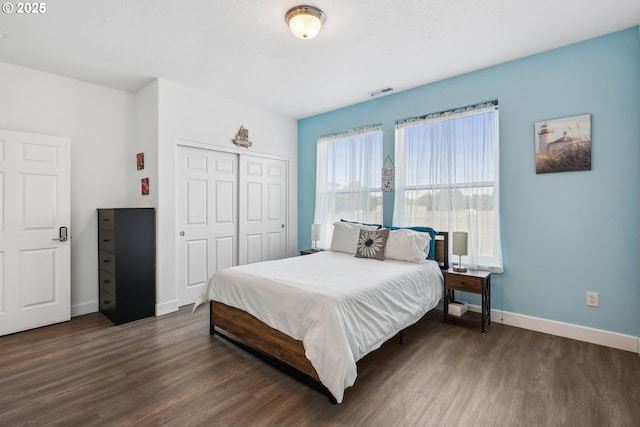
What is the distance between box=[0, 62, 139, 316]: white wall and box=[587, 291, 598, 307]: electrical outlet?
4980 mm

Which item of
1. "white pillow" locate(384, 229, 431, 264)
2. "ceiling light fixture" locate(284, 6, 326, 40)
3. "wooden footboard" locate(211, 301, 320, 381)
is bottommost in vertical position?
"wooden footboard" locate(211, 301, 320, 381)

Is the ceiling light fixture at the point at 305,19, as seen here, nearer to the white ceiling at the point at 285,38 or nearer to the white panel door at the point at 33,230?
the white ceiling at the point at 285,38

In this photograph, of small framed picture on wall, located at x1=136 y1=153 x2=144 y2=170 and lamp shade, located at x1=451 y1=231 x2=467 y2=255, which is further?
small framed picture on wall, located at x1=136 y1=153 x2=144 y2=170

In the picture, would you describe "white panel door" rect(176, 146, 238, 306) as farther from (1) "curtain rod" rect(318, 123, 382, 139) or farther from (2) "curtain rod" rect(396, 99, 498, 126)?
(2) "curtain rod" rect(396, 99, 498, 126)

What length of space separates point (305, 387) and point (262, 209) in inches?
118

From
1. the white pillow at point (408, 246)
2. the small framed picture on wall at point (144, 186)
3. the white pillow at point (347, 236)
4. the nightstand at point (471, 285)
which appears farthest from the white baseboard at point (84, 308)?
the nightstand at point (471, 285)

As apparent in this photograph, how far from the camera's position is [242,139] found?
4.29 m

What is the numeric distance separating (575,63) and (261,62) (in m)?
2.87

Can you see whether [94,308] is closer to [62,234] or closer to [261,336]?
[62,234]

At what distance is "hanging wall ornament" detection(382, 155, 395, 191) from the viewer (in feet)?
12.8

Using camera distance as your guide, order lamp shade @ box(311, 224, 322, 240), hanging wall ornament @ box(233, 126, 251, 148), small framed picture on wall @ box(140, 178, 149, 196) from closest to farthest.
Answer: small framed picture on wall @ box(140, 178, 149, 196), hanging wall ornament @ box(233, 126, 251, 148), lamp shade @ box(311, 224, 322, 240)

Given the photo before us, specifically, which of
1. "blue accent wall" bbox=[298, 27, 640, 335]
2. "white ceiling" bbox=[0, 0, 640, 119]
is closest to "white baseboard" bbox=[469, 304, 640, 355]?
"blue accent wall" bbox=[298, 27, 640, 335]

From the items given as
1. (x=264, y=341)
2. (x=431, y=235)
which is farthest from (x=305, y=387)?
(x=431, y=235)

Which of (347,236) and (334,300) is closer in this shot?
(334,300)
